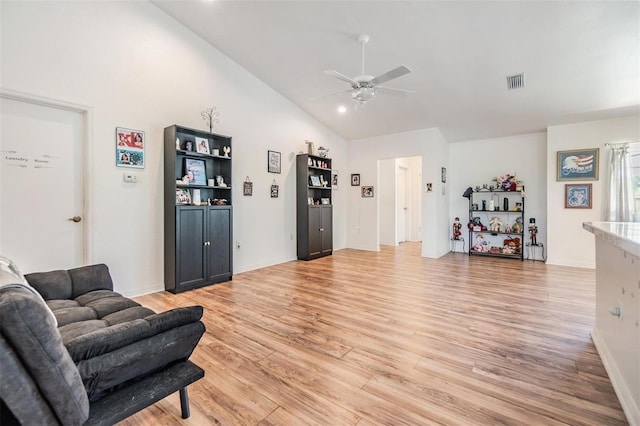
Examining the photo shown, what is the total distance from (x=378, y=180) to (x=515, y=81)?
3.53 meters

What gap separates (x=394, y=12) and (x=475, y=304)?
11.3 ft

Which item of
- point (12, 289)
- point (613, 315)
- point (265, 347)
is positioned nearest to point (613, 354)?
point (613, 315)

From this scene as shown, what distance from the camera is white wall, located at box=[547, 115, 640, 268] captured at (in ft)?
16.9

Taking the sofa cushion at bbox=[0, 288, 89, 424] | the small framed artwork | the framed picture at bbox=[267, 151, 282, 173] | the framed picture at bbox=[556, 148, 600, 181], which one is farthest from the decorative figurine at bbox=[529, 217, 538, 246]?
the sofa cushion at bbox=[0, 288, 89, 424]

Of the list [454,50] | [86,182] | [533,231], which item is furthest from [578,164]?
[86,182]

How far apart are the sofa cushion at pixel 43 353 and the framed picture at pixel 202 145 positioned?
346 centimetres

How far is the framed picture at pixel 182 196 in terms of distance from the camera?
4.03 meters

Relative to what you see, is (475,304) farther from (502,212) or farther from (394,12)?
(502,212)

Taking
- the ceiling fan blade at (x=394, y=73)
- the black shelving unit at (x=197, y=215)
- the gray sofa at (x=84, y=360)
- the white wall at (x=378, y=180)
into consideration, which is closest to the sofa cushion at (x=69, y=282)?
the gray sofa at (x=84, y=360)

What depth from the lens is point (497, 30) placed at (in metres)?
3.33

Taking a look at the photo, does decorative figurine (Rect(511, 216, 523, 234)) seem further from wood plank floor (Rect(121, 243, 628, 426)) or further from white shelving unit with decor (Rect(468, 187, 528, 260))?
wood plank floor (Rect(121, 243, 628, 426))

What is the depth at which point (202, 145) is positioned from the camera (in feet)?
14.3

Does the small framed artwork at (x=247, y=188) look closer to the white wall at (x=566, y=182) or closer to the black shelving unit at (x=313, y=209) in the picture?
the black shelving unit at (x=313, y=209)

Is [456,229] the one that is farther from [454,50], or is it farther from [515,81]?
[454,50]
